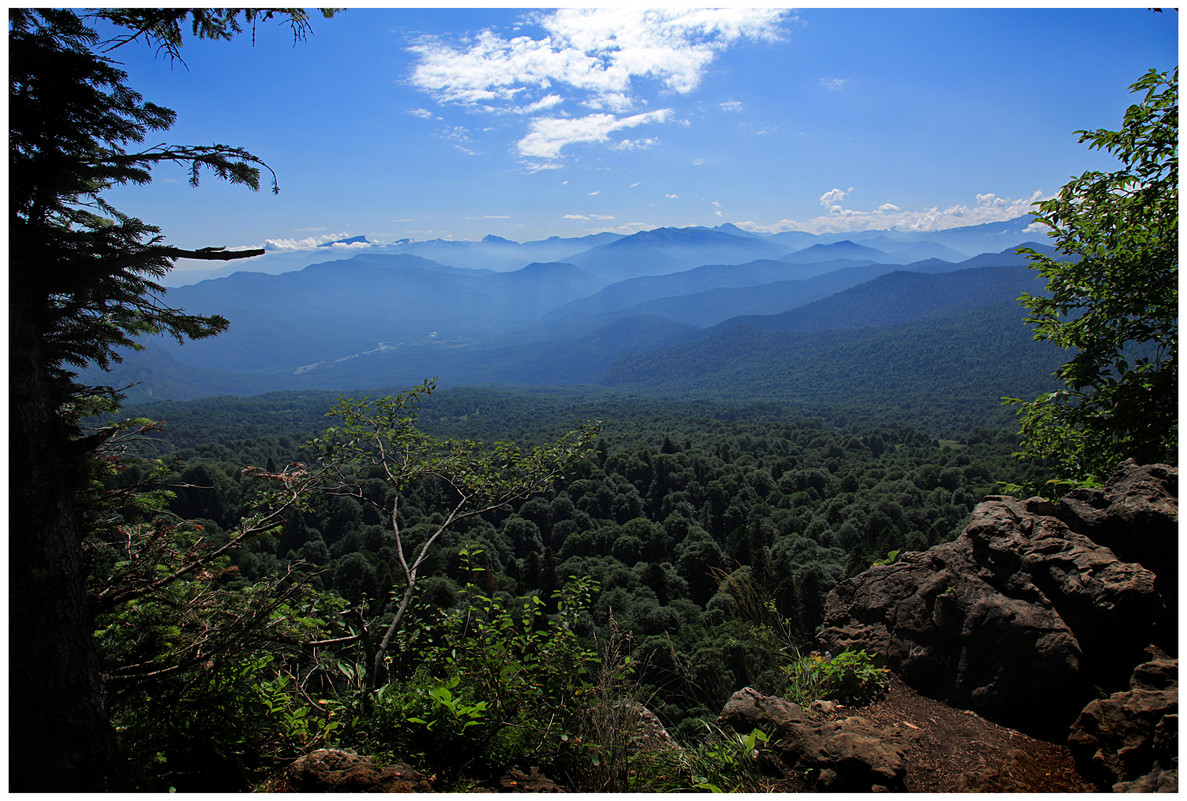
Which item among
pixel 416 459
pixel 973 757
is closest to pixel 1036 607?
pixel 973 757

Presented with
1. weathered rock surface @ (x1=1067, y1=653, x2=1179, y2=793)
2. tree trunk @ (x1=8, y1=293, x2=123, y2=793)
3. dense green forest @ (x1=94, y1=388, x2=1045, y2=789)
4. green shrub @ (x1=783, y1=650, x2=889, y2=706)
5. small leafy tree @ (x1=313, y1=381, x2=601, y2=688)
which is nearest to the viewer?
tree trunk @ (x1=8, y1=293, x2=123, y2=793)

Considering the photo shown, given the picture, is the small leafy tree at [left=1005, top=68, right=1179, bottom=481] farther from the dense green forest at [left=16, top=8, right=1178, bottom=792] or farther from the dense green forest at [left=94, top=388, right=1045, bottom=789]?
the dense green forest at [left=94, top=388, right=1045, bottom=789]

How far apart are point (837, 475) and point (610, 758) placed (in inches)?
2792

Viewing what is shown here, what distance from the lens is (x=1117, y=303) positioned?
20.2ft

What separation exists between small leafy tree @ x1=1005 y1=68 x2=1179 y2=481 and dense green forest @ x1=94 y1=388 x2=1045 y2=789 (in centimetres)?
145

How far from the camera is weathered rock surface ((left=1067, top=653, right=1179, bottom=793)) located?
2.78 metres

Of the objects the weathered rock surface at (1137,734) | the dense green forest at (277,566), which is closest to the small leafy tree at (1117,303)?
the dense green forest at (277,566)

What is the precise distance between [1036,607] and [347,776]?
4.94 metres

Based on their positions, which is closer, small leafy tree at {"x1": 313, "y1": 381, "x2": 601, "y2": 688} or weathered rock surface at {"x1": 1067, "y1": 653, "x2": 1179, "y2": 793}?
weathered rock surface at {"x1": 1067, "y1": 653, "x2": 1179, "y2": 793}

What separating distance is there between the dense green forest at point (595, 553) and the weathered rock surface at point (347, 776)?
11.8 inches

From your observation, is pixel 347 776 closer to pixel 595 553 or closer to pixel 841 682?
pixel 841 682

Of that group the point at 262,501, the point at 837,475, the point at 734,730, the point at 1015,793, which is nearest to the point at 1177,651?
the point at 1015,793

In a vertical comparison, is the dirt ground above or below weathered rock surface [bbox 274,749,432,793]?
below

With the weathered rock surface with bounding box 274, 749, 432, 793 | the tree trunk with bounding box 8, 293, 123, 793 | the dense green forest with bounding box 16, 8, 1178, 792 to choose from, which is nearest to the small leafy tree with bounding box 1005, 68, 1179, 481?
the dense green forest with bounding box 16, 8, 1178, 792
